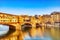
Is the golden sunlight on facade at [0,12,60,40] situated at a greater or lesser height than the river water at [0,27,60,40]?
greater

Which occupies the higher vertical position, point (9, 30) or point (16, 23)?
point (16, 23)

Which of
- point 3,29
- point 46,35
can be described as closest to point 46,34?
point 46,35

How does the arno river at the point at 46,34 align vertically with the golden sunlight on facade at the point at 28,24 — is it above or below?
below

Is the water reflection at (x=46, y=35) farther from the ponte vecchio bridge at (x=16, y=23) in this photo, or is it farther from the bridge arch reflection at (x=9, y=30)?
the bridge arch reflection at (x=9, y=30)

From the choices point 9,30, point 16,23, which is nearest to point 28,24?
point 16,23

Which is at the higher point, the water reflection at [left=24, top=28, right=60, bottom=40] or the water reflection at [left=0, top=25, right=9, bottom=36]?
the water reflection at [left=0, top=25, right=9, bottom=36]

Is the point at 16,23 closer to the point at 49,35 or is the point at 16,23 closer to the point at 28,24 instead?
the point at 28,24

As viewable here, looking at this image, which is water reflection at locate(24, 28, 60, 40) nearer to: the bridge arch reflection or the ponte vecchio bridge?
the ponte vecchio bridge

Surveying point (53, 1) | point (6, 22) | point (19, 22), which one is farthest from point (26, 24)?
point (53, 1)

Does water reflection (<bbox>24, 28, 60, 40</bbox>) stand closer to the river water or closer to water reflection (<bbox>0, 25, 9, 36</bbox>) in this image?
the river water

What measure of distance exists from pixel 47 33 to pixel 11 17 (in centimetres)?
68

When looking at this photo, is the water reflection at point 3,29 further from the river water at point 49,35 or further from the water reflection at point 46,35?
the water reflection at point 46,35

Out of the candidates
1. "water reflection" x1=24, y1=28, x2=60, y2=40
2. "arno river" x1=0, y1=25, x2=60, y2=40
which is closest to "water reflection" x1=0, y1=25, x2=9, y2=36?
"arno river" x1=0, y1=25, x2=60, y2=40

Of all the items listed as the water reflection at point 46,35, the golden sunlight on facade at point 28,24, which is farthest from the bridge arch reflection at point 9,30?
the water reflection at point 46,35
